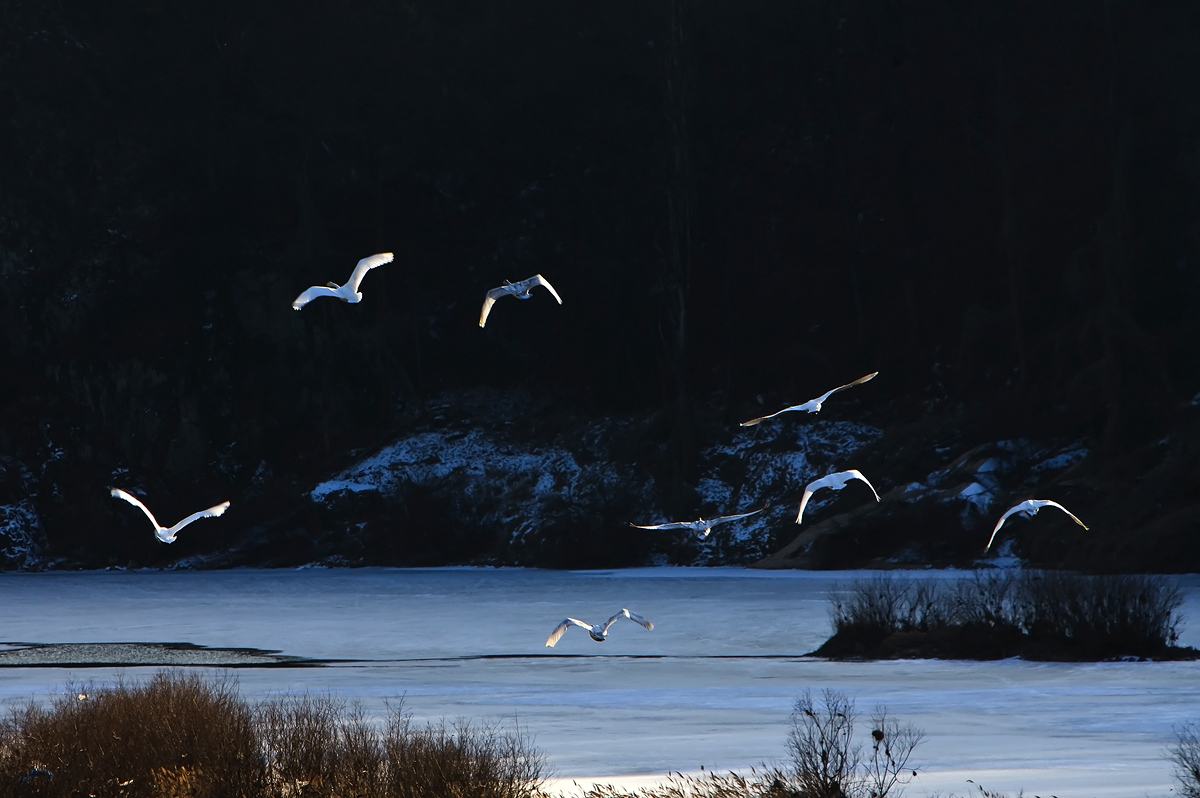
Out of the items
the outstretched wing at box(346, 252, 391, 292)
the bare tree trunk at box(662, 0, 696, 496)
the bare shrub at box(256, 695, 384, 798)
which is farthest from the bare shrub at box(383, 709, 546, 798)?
the bare tree trunk at box(662, 0, 696, 496)

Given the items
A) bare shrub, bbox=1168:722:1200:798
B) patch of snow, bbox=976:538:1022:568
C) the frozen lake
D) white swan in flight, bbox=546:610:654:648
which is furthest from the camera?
patch of snow, bbox=976:538:1022:568

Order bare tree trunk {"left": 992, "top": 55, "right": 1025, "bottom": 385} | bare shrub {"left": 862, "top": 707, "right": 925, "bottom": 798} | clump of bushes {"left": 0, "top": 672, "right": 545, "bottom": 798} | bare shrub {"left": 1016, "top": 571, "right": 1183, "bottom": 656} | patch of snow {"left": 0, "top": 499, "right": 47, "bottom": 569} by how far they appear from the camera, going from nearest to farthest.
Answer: clump of bushes {"left": 0, "top": 672, "right": 545, "bottom": 798} < bare shrub {"left": 862, "top": 707, "right": 925, "bottom": 798} < bare shrub {"left": 1016, "top": 571, "right": 1183, "bottom": 656} < bare tree trunk {"left": 992, "top": 55, "right": 1025, "bottom": 385} < patch of snow {"left": 0, "top": 499, "right": 47, "bottom": 569}

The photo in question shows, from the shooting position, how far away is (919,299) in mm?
80625

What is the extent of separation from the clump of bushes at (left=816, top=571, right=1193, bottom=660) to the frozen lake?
1.31 m

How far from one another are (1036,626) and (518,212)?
56.0 m

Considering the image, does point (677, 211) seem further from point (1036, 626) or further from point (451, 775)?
point (451, 775)

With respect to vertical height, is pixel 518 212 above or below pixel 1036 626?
above

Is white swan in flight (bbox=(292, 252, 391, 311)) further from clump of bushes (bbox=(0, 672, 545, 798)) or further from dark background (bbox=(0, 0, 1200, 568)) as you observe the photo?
dark background (bbox=(0, 0, 1200, 568))

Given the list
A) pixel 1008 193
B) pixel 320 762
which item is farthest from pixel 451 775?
pixel 1008 193

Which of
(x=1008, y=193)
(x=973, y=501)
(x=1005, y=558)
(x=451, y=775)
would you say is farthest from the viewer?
(x=1008, y=193)

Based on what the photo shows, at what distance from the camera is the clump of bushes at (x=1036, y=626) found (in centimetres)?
3400

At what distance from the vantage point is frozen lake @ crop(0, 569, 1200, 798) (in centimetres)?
2044

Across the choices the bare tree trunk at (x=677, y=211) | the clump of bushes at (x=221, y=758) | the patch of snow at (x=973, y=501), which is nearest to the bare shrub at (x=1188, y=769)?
the clump of bushes at (x=221, y=758)

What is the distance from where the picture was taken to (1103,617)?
34.3 m
